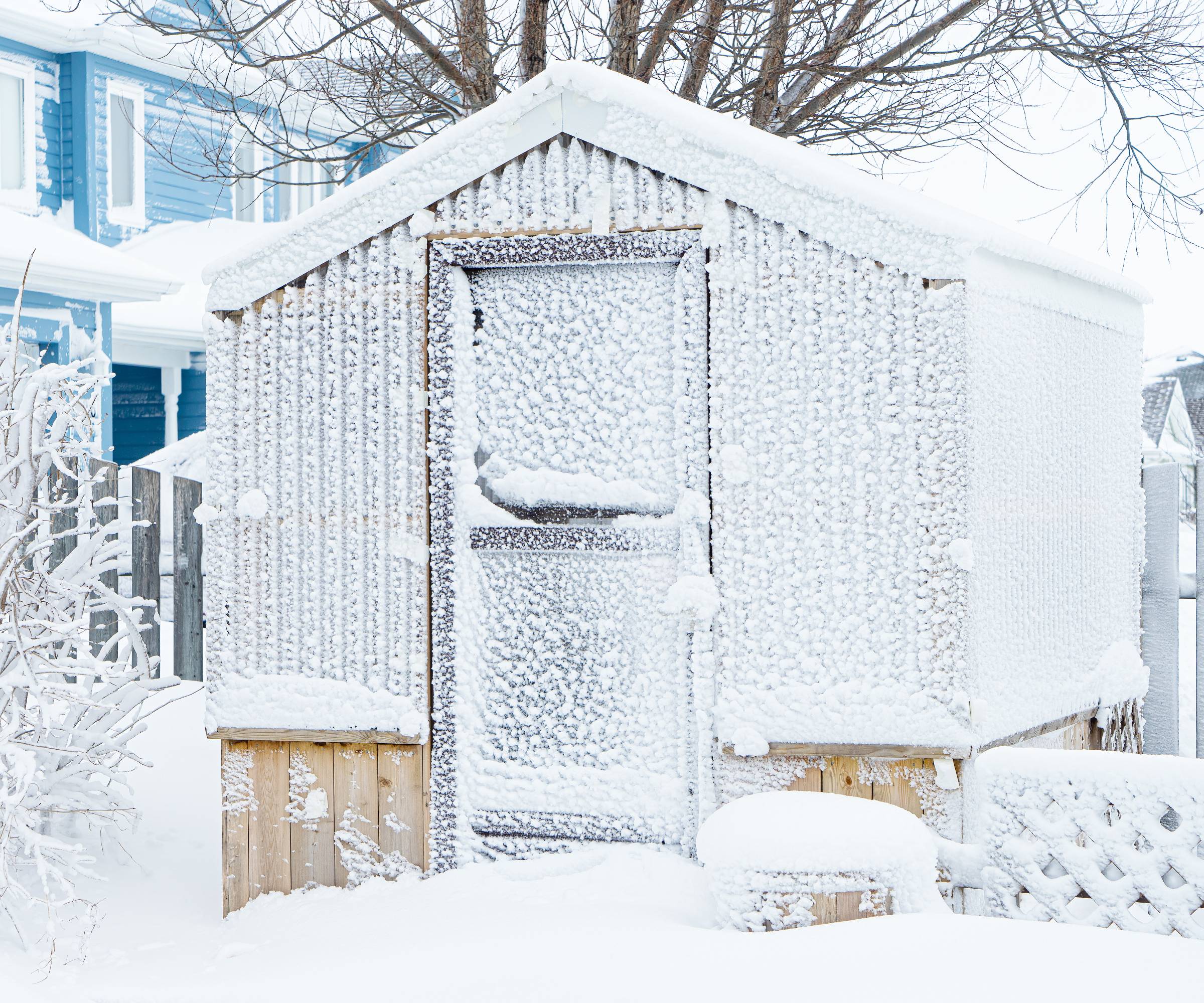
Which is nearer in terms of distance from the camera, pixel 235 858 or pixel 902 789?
pixel 902 789

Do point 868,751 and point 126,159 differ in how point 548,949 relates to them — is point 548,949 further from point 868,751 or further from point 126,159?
point 126,159

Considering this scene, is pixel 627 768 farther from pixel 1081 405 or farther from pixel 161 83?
Answer: pixel 161 83

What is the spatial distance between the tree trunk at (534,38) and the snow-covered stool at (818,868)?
5102 millimetres

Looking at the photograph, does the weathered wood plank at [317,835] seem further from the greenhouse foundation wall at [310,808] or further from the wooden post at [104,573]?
the wooden post at [104,573]

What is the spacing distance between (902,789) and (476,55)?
4.99 metres

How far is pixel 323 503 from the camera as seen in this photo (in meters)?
3.92

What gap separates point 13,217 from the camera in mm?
10828

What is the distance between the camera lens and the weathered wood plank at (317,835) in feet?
12.9

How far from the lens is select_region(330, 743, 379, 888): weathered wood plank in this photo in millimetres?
3916

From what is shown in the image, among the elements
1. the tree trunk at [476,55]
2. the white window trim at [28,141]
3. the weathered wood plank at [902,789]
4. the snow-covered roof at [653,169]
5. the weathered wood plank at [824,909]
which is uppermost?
the white window trim at [28,141]

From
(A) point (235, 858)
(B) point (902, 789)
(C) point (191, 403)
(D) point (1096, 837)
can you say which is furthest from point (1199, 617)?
(C) point (191, 403)

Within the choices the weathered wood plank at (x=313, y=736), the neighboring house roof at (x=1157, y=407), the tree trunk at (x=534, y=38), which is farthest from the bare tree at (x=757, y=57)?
the neighboring house roof at (x=1157, y=407)

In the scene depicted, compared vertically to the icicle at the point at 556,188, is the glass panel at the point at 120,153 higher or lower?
higher

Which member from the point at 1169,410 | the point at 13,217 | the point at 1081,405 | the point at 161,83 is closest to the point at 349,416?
the point at 1081,405
